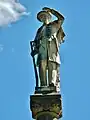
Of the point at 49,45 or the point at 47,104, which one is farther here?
the point at 49,45

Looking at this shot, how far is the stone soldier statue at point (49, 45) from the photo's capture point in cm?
2062

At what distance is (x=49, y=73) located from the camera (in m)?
20.6

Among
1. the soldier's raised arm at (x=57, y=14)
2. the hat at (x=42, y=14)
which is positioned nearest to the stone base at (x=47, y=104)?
the soldier's raised arm at (x=57, y=14)

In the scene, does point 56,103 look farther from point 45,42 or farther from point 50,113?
point 45,42

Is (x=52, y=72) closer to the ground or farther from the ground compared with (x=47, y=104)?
farther from the ground

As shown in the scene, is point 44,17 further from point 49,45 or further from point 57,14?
point 49,45

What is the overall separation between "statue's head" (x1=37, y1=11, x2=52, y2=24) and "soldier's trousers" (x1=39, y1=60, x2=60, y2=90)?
148cm

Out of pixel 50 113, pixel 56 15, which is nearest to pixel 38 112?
pixel 50 113

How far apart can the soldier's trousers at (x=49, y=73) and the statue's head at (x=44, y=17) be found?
1.48m

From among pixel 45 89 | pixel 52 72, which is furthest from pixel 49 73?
pixel 45 89

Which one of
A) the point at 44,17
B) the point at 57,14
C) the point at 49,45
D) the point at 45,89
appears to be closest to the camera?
the point at 45,89

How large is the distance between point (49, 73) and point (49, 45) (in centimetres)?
92

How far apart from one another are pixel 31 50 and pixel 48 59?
72cm

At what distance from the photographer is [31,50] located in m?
21.2
